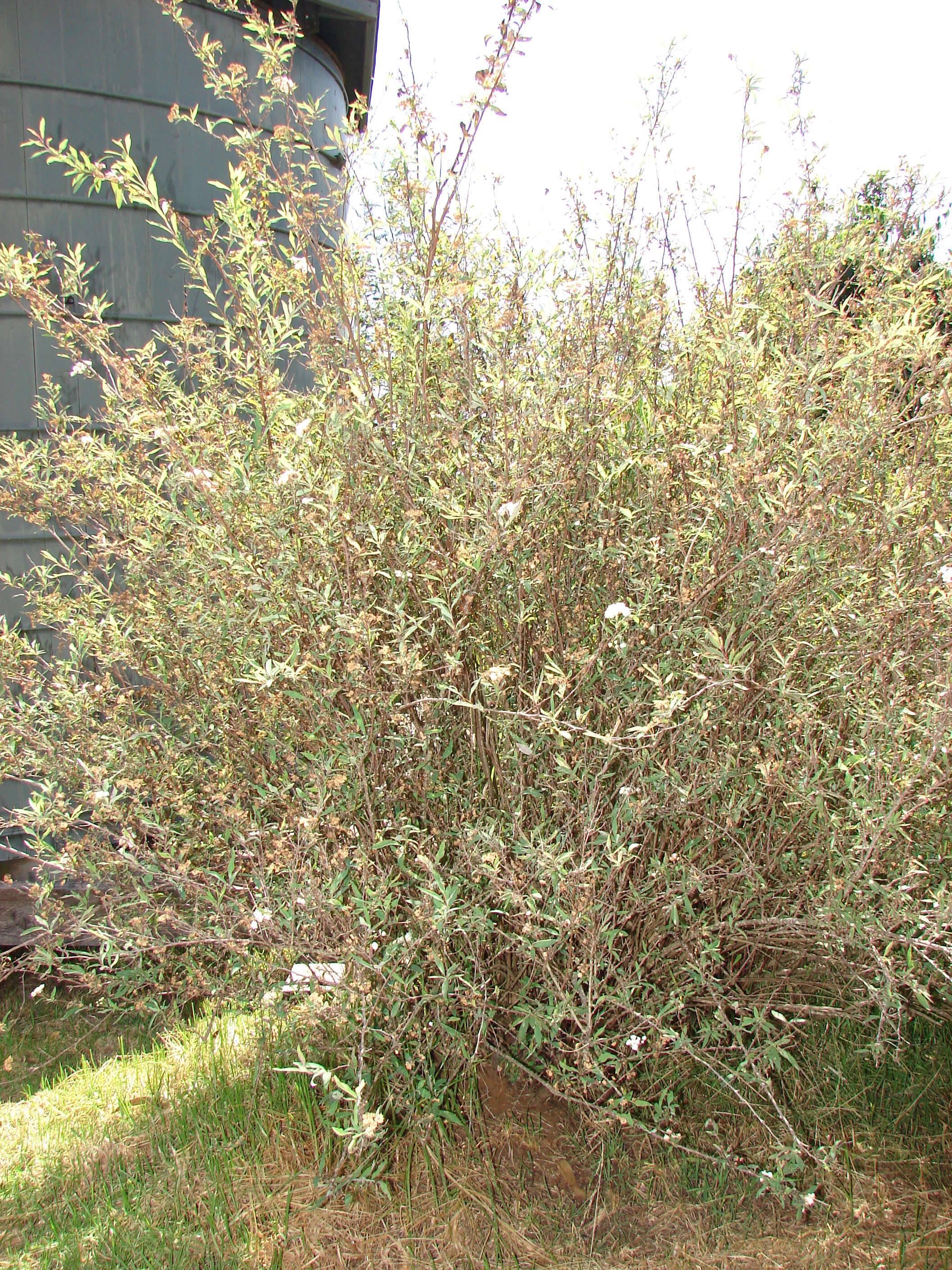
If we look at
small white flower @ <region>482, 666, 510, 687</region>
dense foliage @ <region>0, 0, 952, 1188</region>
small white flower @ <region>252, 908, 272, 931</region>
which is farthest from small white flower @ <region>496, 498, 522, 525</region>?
small white flower @ <region>252, 908, 272, 931</region>

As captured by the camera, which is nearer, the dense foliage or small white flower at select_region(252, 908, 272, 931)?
the dense foliage

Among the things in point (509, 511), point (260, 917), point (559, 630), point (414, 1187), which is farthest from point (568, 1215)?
point (509, 511)

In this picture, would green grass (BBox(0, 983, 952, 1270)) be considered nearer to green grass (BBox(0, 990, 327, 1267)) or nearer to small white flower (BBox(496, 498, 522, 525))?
green grass (BBox(0, 990, 327, 1267))

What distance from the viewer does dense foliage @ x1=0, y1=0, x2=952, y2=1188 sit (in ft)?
6.78

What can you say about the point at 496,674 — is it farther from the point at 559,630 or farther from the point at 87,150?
the point at 87,150

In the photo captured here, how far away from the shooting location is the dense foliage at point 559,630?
207 centimetres

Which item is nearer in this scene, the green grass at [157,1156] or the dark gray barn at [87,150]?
the green grass at [157,1156]

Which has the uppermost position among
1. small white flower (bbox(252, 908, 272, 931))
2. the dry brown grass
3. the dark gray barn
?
the dark gray barn

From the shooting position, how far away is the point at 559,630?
7.65ft

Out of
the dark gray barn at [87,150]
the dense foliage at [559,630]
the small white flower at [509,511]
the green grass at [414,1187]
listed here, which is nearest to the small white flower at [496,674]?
the dense foliage at [559,630]

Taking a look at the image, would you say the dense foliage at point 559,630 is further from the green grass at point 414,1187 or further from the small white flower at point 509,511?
the green grass at point 414,1187

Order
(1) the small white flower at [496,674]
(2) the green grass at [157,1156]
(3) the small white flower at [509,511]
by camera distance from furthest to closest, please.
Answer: (2) the green grass at [157,1156], (3) the small white flower at [509,511], (1) the small white flower at [496,674]

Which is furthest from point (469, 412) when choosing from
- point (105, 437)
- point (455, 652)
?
point (105, 437)

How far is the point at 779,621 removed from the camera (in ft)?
7.34
